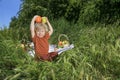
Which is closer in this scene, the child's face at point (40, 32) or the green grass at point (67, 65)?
the green grass at point (67, 65)

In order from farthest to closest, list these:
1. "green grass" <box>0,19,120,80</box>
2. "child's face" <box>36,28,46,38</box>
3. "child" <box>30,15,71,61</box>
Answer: "child's face" <box>36,28,46,38</box> → "child" <box>30,15,71,61</box> → "green grass" <box>0,19,120,80</box>

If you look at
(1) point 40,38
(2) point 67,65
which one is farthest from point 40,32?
(2) point 67,65

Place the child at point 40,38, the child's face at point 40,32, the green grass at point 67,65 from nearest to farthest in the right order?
the green grass at point 67,65 → the child at point 40,38 → the child's face at point 40,32

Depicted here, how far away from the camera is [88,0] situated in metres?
23.5

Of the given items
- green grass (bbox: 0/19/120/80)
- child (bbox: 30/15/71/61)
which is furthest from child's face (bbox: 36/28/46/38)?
green grass (bbox: 0/19/120/80)

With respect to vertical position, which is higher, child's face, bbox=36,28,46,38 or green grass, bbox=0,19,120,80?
child's face, bbox=36,28,46,38

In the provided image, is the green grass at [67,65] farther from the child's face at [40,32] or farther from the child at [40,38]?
the child's face at [40,32]

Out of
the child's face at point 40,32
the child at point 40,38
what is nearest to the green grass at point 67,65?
the child at point 40,38

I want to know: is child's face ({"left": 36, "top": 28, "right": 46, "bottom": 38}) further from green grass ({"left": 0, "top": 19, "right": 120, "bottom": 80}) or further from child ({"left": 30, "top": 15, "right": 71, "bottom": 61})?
green grass ({"left": 0, "top": 19, "right": 120, "bottom": 80})

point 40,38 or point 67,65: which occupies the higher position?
point 40,38

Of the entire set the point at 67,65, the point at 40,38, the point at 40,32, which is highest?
the point at 40,32

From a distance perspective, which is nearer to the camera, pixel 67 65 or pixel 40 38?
pixel 67 65

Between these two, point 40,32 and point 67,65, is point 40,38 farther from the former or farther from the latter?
point 67,65

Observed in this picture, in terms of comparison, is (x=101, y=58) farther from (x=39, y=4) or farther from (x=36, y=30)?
(x=39, y=4)
